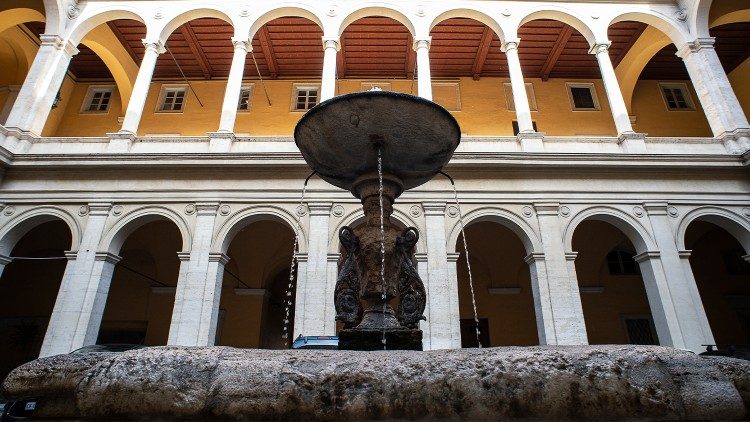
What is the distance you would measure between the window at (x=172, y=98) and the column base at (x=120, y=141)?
18.5 feet

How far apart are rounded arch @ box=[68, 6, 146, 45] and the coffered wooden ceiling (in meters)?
1.40

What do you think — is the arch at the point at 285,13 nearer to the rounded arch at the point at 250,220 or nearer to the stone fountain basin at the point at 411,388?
the rounded arch at the point at 250,220

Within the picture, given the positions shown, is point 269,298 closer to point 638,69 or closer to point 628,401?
point 628,401

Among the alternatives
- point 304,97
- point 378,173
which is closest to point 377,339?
point 378,173

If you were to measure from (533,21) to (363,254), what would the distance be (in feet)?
45.0

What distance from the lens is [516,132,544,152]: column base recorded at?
1207 centimetres

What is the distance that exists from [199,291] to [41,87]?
806 cm

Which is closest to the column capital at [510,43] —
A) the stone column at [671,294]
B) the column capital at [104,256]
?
the stone column at [671,294]

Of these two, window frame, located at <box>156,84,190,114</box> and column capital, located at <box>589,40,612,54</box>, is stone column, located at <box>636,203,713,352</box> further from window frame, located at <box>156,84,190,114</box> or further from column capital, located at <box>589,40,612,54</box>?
window frame, located at <box>156,84,190,114</box>

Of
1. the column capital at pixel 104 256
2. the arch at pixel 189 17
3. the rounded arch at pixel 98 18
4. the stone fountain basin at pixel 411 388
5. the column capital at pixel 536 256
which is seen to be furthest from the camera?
the arch at pixel 189 17

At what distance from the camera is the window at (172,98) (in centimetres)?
1769

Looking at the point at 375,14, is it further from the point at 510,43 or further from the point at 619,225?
the point at 619,225

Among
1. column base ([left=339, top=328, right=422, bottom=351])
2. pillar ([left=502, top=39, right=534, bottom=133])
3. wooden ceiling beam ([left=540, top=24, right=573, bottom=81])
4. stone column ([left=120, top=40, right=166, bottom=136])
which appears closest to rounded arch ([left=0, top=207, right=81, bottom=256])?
stone column ([left=120, top=40, right=166, bottom=136])

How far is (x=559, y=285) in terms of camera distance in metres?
10.5
